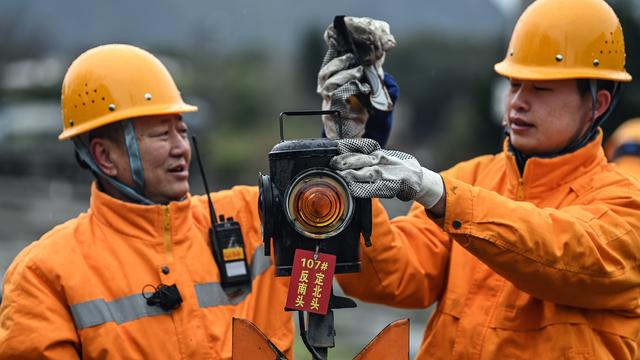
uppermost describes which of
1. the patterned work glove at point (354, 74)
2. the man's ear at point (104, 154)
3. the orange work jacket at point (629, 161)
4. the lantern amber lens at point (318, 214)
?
the patterned work glove at point (354, 74)

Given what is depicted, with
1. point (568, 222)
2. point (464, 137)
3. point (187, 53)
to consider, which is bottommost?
point (187, 53)

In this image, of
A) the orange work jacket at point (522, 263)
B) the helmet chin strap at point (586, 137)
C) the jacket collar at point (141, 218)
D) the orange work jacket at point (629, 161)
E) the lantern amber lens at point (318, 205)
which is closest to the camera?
the lantern amber lens at point (318, 205)

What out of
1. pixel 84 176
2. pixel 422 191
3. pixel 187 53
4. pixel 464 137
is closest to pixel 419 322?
pixel 464 137

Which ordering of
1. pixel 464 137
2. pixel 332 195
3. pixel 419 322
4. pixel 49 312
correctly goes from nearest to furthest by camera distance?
pixel 332 195, pixel 49 312, pixel 419 322, pixel 464 137

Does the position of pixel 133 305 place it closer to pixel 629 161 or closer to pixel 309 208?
pixel 309 208

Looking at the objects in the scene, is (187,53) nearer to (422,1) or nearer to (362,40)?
(422,1)

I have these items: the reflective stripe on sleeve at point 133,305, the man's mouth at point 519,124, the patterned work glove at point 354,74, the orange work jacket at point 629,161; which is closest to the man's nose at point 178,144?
the reflective stripe on sleeve at point 133,305

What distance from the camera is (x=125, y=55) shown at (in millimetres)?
3887

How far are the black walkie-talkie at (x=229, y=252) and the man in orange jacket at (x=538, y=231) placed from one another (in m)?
0.39

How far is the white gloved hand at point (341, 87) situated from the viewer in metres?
3.44

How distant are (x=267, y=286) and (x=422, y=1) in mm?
43449

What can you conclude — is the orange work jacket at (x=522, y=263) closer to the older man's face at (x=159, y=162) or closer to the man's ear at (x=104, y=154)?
the older man's face at (x=159, y=162)

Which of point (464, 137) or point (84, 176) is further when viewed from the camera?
point (84, 176)

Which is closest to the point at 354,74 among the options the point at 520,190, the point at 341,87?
the point at 341,87
